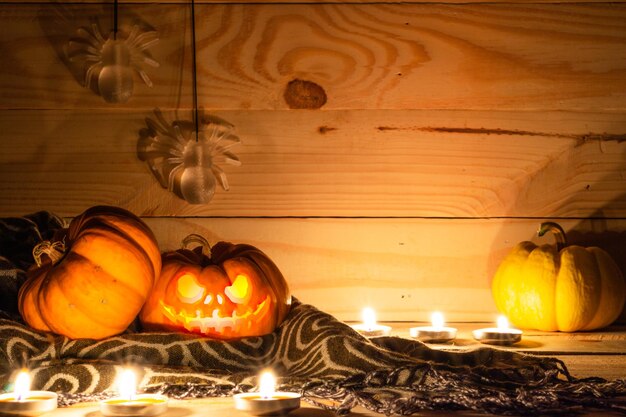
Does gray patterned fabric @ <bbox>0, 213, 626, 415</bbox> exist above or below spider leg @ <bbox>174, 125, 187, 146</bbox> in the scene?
below

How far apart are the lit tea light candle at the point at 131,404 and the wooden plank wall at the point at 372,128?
93 centimetres

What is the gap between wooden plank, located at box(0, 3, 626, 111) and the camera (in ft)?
6.81

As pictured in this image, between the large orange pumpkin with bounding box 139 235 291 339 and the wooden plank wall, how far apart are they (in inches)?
18.1

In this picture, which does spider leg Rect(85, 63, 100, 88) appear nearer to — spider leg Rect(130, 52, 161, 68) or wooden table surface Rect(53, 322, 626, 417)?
spider leg Rect(130, 52, 161, 68)

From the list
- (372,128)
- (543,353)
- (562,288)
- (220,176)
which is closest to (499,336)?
(543,353)

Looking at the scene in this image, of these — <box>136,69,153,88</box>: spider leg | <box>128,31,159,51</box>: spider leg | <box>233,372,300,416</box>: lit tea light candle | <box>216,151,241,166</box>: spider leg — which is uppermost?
<box>128,31,159,51</box>: spider leg

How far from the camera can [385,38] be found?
209 centimetres

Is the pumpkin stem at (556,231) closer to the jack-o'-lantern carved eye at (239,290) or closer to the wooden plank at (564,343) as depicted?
the wooden plank at (564,343)

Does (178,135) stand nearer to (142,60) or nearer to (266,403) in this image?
(142,60)

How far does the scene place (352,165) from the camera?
82.2 inches

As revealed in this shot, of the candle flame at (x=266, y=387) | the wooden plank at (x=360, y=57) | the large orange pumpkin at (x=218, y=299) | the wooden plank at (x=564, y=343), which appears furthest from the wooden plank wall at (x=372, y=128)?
the candle flame at (x=266, y=387)

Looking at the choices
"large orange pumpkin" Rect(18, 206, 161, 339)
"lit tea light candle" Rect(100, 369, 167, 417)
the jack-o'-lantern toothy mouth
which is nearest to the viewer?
"lit tea light candle" Rect(100, 369, 167, 417)

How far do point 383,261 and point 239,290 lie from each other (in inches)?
23.0

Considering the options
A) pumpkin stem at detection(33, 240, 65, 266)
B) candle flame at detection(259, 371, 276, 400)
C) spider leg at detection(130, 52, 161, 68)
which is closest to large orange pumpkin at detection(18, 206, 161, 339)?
pumpkin stem at detection(33, 240, 65, 266)
